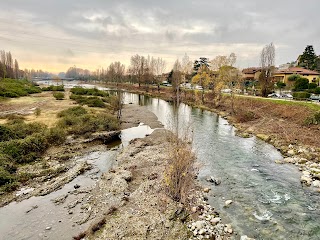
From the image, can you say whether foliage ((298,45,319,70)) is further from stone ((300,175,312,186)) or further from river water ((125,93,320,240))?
stone ((300,175,312,186))

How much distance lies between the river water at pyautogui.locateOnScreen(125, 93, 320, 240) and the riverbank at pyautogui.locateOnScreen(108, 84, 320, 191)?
1.30 meters

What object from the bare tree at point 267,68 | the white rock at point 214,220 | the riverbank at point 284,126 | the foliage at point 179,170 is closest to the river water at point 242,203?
the white rock at point 214,220

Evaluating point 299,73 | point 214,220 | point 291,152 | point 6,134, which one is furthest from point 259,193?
point 299,73

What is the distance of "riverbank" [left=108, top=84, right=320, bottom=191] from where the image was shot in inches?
887

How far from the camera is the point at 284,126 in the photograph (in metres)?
35.1

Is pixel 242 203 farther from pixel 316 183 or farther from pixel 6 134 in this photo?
pixel 6 134

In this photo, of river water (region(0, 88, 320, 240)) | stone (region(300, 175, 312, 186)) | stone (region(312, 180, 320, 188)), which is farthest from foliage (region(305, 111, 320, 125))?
stone (region(312, 180, 320, 188))

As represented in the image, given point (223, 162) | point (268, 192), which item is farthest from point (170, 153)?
point (223, 162)

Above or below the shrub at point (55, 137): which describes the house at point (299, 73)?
above

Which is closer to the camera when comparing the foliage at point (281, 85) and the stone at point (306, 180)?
the stone at point (306, 180)

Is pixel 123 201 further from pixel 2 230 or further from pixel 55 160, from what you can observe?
pixel 55 160

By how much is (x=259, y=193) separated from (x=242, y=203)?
2255mm

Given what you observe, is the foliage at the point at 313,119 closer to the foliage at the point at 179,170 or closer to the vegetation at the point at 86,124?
the foliage at the point at 179,170

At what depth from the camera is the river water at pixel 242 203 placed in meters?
12.6
